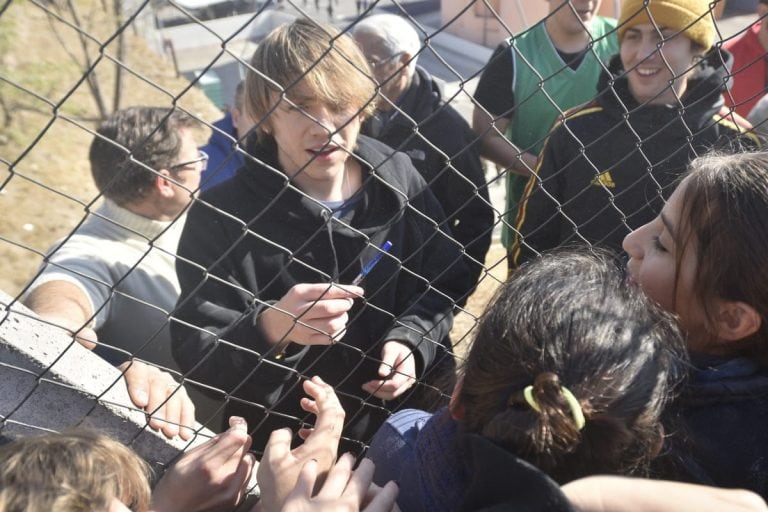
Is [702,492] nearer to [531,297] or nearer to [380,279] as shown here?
[531,297]

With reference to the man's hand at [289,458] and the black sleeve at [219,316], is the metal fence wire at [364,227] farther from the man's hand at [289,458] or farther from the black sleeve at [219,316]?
the man's hand at [289,458]

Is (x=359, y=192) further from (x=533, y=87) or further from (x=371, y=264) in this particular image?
(x=533, y=87)

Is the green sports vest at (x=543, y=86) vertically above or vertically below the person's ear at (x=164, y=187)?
above

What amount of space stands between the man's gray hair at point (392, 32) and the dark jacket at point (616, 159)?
0.74 metres

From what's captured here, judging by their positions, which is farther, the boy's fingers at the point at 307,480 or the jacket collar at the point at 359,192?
the jacket collar at the point at 359,192

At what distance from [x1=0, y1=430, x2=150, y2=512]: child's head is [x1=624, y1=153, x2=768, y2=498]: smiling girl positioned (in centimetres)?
80

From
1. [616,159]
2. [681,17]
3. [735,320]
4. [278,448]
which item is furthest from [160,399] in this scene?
[681,17]

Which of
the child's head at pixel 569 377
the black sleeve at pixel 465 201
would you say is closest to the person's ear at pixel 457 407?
the child's head at pixel 569 377

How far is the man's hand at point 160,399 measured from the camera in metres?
1.38

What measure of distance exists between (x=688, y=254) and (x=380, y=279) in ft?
2.35

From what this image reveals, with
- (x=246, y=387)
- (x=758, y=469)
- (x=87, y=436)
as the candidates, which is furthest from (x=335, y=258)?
(x=758, y=469)

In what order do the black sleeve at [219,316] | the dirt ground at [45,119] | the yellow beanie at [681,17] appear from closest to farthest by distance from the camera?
the black sleeve at [219,316] < the yellow beanie at [681,17] < the dirt ground at [45,119]

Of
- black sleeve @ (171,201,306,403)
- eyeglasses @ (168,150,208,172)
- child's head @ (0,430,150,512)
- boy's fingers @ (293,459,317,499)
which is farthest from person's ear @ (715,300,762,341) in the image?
eyeglasses @ (168,150,208,172)

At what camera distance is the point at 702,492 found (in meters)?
0.96
